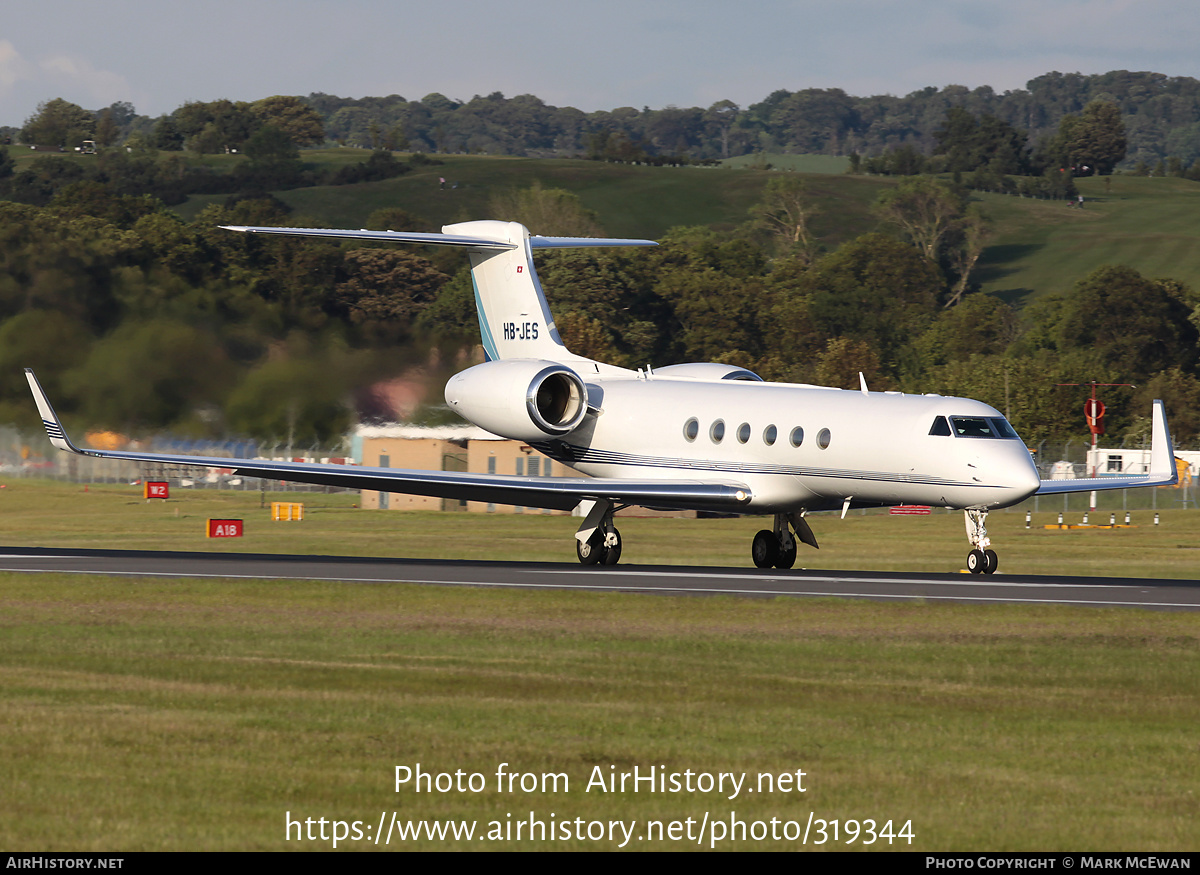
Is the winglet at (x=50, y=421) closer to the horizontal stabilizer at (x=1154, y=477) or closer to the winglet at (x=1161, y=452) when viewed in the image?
the horizontal stabilizer at (x=1154, y=477)

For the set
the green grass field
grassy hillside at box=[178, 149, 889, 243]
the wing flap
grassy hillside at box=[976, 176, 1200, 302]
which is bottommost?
the green grass field

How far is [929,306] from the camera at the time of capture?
155375 millimetres

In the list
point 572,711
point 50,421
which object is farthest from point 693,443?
point 572,711

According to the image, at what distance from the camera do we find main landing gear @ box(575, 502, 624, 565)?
1281 inches

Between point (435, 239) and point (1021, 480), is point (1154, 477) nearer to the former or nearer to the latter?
point (1021, 480)

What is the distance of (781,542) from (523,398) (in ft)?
19.0

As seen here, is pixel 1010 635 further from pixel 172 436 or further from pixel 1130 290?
pixel 1130 290

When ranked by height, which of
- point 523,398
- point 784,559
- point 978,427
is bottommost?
point 784,559

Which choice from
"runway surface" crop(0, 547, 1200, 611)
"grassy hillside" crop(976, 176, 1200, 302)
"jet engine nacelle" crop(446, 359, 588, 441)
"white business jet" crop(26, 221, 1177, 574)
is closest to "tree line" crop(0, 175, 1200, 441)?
"grassy hillside" crop(976, 176, 1200, 302)

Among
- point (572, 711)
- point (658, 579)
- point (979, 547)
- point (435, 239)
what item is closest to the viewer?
point (572, 711)

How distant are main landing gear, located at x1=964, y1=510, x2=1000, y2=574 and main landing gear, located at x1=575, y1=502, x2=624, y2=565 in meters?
7.27

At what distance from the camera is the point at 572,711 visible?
1352cm

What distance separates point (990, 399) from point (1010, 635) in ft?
229

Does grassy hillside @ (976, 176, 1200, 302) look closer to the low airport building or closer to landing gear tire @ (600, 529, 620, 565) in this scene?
the low airport building
